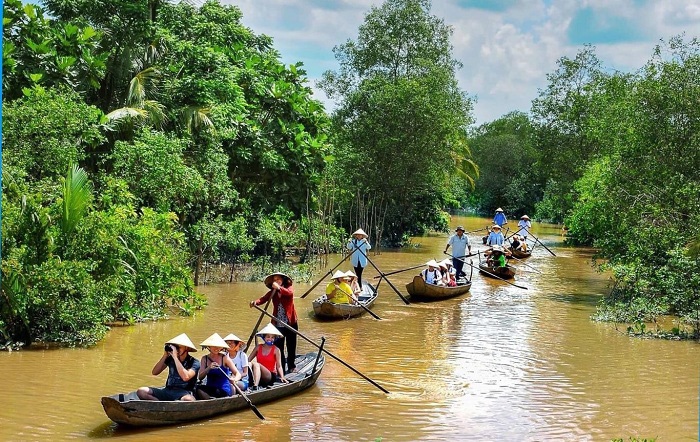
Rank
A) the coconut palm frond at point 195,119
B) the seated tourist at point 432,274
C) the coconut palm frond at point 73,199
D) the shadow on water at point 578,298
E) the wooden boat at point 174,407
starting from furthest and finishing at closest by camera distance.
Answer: the coconut palm frond at point 195,119 → the shadow on water at point 578,298 → the seated tourist at point 432,274 → the coconut palm frond at point 73,199 → the wooden boat at point 174,407

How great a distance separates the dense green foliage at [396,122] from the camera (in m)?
31.6

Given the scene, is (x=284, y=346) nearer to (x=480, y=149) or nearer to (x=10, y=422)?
(x=10, y=422)

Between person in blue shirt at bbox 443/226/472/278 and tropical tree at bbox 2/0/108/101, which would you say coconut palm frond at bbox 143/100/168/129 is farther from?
person in blue shirt at bbox 443/226/472/278

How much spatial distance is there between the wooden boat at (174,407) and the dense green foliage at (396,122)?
2039cm

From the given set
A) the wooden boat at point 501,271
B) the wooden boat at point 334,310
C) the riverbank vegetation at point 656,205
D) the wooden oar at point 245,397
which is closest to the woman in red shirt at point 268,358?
the wooden oar at point 245,397

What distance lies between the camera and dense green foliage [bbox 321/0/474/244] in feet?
104

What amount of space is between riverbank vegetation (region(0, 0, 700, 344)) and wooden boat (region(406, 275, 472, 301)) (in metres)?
3.70

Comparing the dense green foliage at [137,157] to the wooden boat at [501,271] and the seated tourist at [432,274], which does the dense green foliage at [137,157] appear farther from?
the wooden boat at [501,271]

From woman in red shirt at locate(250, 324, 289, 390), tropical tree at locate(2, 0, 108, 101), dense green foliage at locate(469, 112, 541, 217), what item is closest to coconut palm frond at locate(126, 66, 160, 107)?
tropical tree at locate(2, 0, 108, 101)

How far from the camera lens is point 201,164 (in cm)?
1911

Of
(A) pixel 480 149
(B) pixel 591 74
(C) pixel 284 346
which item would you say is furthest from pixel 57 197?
(A) pixel 480 149

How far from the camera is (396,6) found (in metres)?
35.7

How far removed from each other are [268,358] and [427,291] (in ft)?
30.3

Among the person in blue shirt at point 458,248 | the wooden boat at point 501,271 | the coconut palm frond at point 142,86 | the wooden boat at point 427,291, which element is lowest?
the wooden boat at point 427,291
